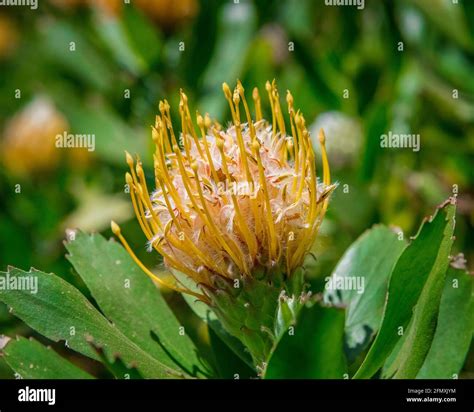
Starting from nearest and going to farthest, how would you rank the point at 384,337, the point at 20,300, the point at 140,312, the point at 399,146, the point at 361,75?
the point at 384,337
the point at 20,300
the point at 140,312
the point at 399,146
the point at 361,75

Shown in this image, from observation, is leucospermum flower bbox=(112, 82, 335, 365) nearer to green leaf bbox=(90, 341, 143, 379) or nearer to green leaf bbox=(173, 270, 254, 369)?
green leaf bbox=(173, 270, 254, 369)

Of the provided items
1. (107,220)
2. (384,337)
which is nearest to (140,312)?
(384,337)

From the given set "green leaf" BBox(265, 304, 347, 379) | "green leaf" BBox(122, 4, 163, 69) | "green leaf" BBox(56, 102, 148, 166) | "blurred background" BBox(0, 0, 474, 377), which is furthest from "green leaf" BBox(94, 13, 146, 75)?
"green leaf" BBox(265, 304, 347, 379)

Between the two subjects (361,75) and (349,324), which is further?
(361,75)

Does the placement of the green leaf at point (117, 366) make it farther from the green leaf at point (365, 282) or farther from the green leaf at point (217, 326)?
the green leaf at point (365, 282)
